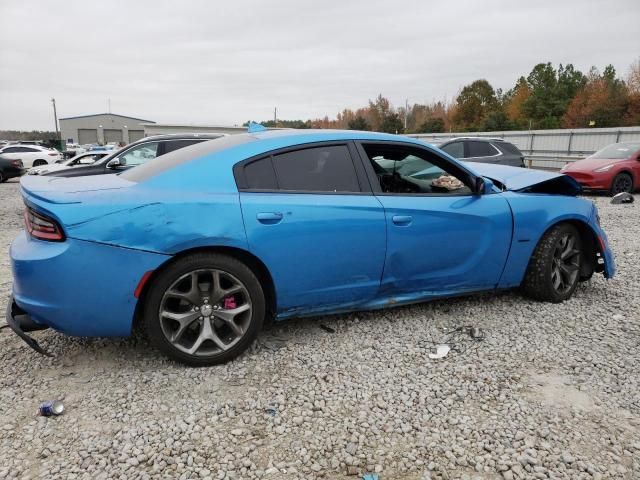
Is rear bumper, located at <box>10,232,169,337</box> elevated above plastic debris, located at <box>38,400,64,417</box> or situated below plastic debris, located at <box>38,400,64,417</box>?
above

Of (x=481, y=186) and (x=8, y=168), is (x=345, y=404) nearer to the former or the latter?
(x=481, y=186)

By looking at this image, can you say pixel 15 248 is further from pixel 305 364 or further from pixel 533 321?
pixel 533 321

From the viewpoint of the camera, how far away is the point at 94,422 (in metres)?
2.46

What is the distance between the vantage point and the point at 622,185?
11.6 meters

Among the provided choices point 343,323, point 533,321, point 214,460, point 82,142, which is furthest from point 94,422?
point 82,142

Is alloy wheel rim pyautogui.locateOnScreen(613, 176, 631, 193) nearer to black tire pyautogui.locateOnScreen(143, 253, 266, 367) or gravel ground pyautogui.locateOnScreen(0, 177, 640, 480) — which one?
gravel ground pyautogui.locateOnScreen(0, 177, 640, 480)

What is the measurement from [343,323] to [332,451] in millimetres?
1473

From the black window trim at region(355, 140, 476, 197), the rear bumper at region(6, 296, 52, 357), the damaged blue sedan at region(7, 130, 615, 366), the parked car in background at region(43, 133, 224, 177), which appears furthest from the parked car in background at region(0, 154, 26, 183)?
the black window trim at region(355, 140, 476, 197)

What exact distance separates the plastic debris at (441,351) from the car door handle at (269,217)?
4.57ft

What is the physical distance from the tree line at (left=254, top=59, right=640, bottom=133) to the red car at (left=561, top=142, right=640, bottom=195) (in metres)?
20.8

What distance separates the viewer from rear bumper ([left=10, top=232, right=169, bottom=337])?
103 inches

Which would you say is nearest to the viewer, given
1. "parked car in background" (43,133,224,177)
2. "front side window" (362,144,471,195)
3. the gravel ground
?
the gravel ground

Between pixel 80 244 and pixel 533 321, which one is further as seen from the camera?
pixel 533 321

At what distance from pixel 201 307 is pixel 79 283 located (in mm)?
694
